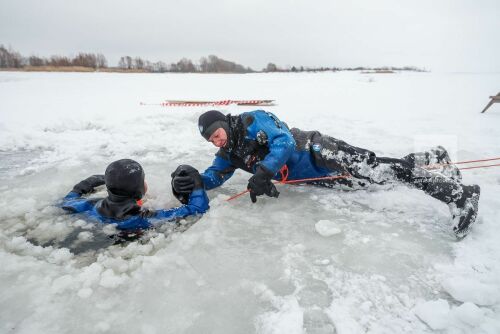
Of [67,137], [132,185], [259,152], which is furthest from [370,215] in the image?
[67,137]

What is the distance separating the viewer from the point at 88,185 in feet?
11.3

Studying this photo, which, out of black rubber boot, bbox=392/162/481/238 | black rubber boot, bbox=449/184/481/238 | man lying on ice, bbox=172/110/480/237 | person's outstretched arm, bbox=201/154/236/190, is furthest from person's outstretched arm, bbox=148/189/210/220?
black rubber boot, bbox=449/184/481/238

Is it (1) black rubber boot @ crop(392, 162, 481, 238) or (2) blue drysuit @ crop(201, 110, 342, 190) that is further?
(2) blue drysuit @ crop(201, 110, 342, 190)

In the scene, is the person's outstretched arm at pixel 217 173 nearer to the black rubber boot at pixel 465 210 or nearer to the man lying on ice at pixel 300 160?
the man lying on ice at pixel 300 160

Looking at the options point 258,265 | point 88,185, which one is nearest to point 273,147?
point 258,265

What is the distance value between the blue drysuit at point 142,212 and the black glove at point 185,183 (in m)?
0.08

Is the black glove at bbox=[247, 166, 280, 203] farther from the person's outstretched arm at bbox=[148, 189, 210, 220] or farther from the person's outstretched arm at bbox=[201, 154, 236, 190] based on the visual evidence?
the person's outstretched arm at bbox=[201, 154, 236, 190]

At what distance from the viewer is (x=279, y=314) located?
1736 mm

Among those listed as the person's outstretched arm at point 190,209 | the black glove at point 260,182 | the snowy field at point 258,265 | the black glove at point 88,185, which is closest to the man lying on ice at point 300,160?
the black glove at point 260,182

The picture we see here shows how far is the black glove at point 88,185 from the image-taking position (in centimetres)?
338

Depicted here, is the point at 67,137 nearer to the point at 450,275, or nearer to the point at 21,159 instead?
the point at 21,159

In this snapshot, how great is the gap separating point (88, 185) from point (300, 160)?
224cm

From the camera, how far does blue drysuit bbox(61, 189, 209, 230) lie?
110 inches

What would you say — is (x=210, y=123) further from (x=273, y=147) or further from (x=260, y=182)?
(x=260, y=182)
